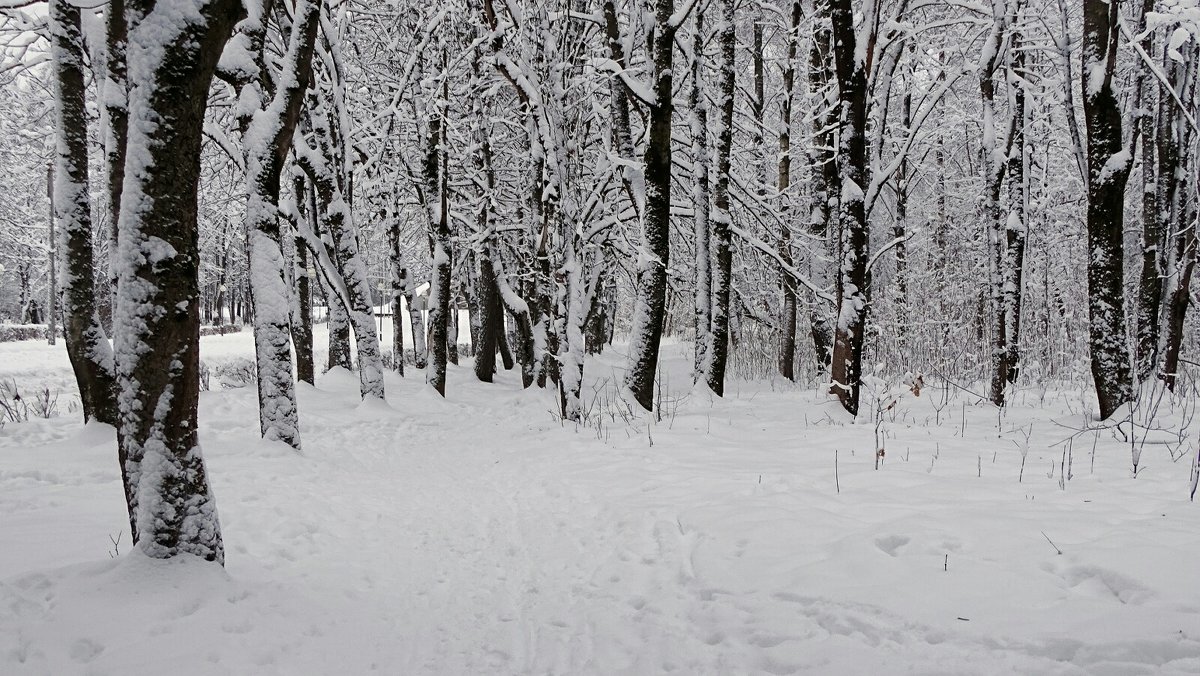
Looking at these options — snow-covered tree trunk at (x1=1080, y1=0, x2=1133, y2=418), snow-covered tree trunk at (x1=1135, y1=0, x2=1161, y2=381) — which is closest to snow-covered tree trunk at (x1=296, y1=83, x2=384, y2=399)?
snow-covered tree trunk at (x1=1080, y1=0, x2=1133, y2=418)

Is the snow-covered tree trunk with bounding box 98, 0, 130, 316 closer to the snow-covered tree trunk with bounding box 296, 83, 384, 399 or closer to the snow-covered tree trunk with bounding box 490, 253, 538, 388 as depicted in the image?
the snow-covered tree trunk with bounding box 296, 83, 384, 399

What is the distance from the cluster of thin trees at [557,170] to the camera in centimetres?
294

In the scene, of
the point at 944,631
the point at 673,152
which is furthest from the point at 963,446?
the point at 673,152

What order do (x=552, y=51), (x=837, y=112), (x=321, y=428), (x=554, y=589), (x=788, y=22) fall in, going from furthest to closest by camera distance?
(x=788, y=22) → (x=837, y=112) → (x=321, y=428) → (x=552, y=51) → (x=554, y=589)

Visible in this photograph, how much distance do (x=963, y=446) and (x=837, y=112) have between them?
26.1 ft

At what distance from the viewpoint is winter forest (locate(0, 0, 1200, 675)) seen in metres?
2.72

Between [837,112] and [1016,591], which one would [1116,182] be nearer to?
[1016,591]

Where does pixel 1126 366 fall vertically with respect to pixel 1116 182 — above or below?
below

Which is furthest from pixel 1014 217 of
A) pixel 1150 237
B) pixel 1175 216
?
pixel 1175 216

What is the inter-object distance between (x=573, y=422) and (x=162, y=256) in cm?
617

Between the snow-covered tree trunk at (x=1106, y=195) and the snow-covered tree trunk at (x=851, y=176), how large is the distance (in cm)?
199

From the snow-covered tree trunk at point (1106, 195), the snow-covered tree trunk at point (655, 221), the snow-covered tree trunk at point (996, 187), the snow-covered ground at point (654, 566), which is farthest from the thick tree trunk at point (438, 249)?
the snow-covered tree trunk at point (1106, 195)

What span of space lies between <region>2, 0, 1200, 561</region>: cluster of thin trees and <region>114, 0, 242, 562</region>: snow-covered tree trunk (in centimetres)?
1

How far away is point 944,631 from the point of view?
2.46 m
